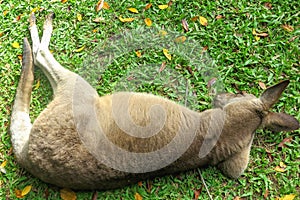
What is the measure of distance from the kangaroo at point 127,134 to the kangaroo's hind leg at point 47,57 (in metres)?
0.04

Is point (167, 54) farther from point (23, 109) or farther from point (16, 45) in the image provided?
point (16, 45)

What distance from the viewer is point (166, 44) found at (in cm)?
538

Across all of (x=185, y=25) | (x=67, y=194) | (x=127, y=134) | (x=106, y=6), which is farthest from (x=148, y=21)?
(x=67, y=194)

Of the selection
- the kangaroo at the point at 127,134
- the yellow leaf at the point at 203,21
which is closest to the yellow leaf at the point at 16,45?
the kangaroo at the point at 127,134

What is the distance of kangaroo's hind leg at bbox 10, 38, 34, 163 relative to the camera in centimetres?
454

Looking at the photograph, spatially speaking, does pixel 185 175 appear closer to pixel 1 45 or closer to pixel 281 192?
pixel 281 192

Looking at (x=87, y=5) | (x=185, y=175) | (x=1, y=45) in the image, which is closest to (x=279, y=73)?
(x=185, y=175)

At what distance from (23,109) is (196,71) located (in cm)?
248

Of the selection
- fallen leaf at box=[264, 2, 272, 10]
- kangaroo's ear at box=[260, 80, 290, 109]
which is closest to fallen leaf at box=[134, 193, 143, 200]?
kangaroo's ear at box=[260, 80, 290, 109]

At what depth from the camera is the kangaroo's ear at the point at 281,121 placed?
4441 mm

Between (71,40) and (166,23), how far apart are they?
148 centimetres

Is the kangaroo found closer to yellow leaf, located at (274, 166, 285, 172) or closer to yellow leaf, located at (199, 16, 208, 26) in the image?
yellow leaf, located at (274, 166, 285, 172)

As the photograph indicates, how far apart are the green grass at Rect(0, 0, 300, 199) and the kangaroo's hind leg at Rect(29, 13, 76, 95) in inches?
5.6

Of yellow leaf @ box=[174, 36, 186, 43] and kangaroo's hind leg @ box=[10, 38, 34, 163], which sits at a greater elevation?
yellow leaf @ box=[174, 36, 186, 43]
